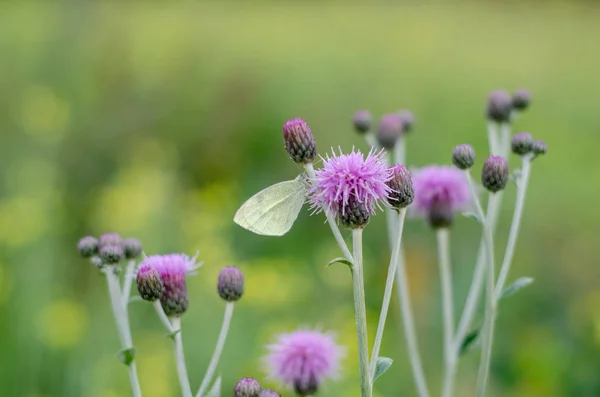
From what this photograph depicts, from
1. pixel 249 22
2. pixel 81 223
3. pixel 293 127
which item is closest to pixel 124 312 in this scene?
pixel 293 127

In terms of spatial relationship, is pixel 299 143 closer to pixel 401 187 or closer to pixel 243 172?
pixel 401 187

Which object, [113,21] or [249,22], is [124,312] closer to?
[113,21]

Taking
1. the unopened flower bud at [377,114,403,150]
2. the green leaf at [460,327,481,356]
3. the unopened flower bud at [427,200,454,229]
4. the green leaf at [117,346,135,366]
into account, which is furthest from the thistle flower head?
the green leaf at [117,346,135,366]

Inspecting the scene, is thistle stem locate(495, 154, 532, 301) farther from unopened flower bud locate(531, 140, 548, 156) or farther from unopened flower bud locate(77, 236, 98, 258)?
unopened flower bud locate(77, 236, 98, 258)

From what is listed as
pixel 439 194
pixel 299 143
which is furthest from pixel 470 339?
pixel 299 143

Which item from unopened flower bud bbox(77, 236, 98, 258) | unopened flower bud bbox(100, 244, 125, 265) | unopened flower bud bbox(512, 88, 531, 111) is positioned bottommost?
unopened flower bud bbox(100, 244, 125, 265)

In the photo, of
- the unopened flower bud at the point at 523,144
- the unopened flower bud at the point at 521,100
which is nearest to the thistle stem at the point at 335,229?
the unopened flower bud at the point at 523,144
